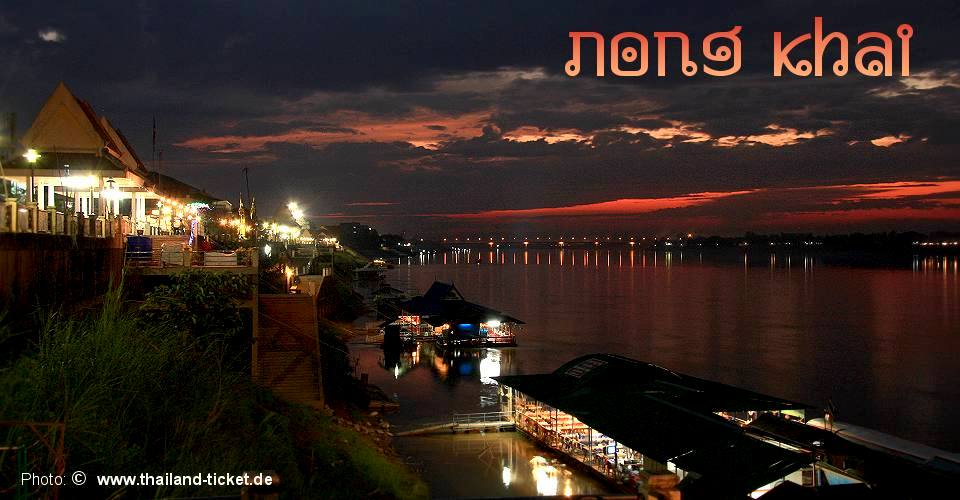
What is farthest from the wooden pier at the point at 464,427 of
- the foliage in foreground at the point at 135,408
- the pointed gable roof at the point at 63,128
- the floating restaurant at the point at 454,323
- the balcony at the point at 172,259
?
the floating restaurant at the point at 454,323

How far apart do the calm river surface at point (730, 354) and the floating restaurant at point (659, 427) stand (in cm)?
100

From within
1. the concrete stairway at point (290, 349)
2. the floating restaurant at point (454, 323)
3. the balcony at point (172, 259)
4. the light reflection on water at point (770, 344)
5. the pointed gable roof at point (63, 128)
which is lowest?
the light reflection on water at point (770, 344)

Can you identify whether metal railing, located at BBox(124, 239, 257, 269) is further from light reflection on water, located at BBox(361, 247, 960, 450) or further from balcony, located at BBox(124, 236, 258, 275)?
light reflection on water, located at BBox(361, 247, 960, 450)

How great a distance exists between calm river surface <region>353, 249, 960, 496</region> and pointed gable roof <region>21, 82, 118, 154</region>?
12.2 m

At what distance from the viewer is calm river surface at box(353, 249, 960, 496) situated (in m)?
26.8

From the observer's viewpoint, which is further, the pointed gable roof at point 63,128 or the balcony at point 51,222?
the pointed gable roof at point 63,128

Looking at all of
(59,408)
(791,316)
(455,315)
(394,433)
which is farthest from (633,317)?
(59,408)

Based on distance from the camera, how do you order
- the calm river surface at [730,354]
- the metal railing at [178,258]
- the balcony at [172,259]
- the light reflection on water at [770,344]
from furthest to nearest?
the light reflection on water at [770,344] < the calm river surface at [730,354] < the metal railing at [178,258] < the balcony at [172,259]

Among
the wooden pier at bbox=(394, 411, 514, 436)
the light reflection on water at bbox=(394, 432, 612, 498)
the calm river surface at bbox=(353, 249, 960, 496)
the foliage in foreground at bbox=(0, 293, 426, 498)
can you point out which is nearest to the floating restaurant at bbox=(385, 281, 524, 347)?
the calm river surface at bbox=(353, 249, 960, 496)

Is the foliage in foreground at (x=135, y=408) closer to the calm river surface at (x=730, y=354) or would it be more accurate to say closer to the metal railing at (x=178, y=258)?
the metal railing at (x=178, y=258)

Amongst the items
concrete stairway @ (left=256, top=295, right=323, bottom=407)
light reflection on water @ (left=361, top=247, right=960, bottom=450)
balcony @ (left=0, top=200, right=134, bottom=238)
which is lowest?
light reflection on water @ (left=361, top=247, right=960, bottom=450)

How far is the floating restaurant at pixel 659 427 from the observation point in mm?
14031

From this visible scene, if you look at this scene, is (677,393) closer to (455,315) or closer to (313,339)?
(313,339)

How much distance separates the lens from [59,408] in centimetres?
711
